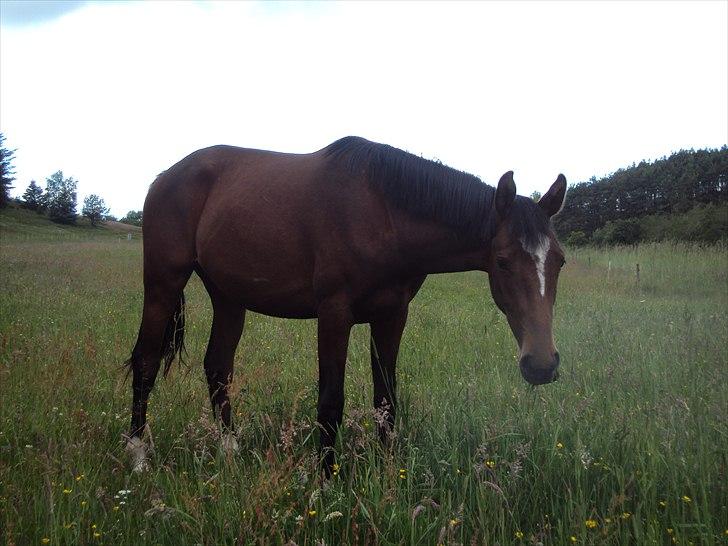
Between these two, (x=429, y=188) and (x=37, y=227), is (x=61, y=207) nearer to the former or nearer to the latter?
(x=37, y=227)

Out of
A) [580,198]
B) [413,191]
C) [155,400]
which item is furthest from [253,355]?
[580,198]

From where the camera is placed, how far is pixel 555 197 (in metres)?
2.96

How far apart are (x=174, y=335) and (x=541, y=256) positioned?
296 cm

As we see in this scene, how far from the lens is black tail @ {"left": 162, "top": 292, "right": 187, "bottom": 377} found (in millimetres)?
4168

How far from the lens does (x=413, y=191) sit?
3191mm

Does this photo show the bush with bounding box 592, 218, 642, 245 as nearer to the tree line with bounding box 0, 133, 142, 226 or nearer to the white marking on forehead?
the white marking on forehead

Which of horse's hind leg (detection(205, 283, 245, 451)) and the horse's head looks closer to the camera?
the horse's head

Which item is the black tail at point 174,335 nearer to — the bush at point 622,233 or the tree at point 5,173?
the bush at point 622,233

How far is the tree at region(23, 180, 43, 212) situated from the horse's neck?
2823 inches

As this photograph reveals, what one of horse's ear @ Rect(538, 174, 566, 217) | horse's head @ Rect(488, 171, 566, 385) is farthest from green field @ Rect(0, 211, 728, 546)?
horse's ear @ Rect(538, 174, 566, 217)

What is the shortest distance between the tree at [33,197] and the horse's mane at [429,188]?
71.4 m

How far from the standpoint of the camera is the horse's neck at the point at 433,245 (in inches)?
124

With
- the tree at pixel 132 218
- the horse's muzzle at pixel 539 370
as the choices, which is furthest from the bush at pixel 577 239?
the tree at pixel 132 218

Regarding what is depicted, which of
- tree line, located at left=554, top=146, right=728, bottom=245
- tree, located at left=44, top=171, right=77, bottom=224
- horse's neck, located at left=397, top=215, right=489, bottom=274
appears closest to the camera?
horse's neck, located at left=397, top=215, right=489, bottom=274
